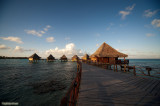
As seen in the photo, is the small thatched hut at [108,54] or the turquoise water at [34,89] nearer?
the turquoise water at [34,89]

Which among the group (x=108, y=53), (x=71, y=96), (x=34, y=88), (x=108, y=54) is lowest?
(x=34, y=88)

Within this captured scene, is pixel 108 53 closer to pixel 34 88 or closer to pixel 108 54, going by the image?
pixel 108 54

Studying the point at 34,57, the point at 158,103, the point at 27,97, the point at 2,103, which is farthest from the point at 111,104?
the point at 34,57

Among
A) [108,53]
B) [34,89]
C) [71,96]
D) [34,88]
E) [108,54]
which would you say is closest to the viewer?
[71,96]

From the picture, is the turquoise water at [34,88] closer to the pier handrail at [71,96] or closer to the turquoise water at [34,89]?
the turquoise water at [34,89]

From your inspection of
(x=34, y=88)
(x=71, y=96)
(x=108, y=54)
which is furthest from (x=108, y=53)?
(x=71, y=96)

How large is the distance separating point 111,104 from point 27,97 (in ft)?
20.3

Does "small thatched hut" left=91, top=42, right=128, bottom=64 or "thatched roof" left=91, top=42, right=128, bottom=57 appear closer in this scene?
"small thatched hut" left=91, top=42, right=128, bottom=64

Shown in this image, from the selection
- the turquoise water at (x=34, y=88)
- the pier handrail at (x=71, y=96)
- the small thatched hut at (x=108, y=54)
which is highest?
the small thatched hut at (x=108, y=54)

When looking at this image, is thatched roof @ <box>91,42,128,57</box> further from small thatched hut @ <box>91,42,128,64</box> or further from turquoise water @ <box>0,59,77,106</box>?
turquoise water @ <box>0,59,77,106</box>

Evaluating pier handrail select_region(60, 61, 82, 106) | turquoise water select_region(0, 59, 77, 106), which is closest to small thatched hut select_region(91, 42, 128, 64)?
turquoise water select_region(0, 59, 77, 106)

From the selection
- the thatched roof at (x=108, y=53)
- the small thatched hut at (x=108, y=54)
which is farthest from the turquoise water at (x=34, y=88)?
the thatched roof at (x=108, y=53)

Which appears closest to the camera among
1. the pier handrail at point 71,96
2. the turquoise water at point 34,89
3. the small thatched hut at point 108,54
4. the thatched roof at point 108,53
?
the pier handrail at point 71,96

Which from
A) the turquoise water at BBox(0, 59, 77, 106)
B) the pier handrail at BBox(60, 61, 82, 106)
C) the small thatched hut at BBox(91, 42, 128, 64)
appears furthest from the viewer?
the small thatched hut at BBox(91, 42, 128, 64)
